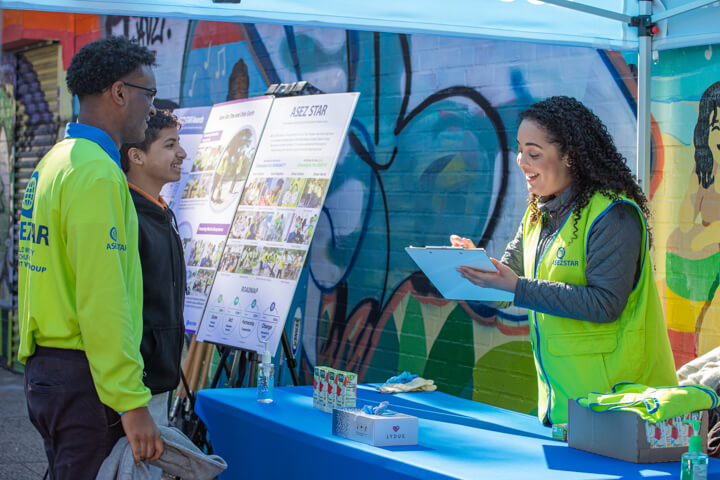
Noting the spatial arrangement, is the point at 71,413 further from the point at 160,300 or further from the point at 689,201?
the point at 689,201

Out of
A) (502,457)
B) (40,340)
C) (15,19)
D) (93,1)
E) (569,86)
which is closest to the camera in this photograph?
(40,340)

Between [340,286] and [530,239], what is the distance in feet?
8.57

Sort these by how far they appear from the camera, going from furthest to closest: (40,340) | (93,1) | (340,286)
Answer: (340,286) → (93,1) → (40,340)

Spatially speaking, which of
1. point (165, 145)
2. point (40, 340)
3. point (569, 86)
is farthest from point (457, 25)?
point (40, 340)

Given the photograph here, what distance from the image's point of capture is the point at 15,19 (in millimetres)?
7938

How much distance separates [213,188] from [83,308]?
9.66ft

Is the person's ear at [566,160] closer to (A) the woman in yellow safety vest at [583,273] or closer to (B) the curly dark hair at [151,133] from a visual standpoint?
(A) the woman in yellow safety vest at [583,273]

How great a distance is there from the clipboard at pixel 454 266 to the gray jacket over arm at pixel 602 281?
16cm

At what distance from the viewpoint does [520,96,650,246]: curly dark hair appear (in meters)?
2.62

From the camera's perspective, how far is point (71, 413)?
81.8 inches

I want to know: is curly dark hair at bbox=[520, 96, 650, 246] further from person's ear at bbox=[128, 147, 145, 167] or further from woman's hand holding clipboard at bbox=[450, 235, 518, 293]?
person's ear at bbox=[128, 147, 145, 167]

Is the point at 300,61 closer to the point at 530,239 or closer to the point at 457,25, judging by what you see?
the point at 457,25

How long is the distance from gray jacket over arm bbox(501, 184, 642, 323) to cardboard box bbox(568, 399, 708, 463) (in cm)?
34

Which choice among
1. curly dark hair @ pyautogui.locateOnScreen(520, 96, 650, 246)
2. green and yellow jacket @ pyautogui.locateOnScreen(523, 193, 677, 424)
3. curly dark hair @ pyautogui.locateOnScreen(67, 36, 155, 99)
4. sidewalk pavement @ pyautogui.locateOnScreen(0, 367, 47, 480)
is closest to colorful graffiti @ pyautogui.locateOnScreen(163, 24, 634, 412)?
curly dark hair @ pyautogui.locateOnScreen(520, 96, 650, 246)
